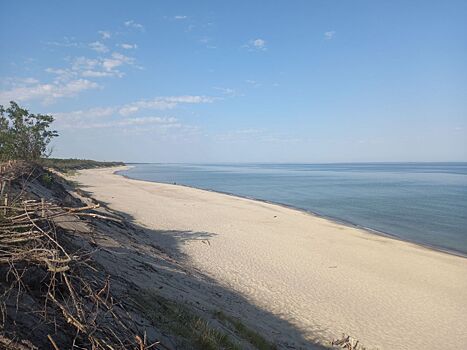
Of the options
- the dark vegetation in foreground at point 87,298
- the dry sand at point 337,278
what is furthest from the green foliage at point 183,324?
the dry sand at point 337,278

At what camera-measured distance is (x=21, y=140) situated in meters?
19.1

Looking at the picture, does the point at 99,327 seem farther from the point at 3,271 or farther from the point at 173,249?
the point at 173,249

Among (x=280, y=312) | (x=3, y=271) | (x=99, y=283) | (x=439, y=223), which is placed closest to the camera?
(x=3, y=271)

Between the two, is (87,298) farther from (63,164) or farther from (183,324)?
(63,164)

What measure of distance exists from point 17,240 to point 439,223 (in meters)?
29.2

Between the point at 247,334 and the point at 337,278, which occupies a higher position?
the point at 247,334

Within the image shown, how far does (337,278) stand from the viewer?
42.3 feet

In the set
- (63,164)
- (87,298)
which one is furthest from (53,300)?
(63,164)

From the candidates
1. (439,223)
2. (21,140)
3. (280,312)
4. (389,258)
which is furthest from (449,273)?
(21,140)

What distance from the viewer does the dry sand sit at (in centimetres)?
921

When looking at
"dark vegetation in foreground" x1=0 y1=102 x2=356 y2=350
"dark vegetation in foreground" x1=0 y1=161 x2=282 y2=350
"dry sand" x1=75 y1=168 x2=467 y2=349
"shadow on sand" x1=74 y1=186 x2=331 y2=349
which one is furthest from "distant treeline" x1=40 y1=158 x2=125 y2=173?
"dark vegetation in foreground" x1=0 y1=161 x2=282 y2=350

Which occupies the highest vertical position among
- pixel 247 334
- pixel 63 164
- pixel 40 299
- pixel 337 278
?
pixel 63 164

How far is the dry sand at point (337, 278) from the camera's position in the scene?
921cm

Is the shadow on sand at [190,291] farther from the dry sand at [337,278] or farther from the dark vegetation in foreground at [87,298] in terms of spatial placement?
the dry sand at [337,278]
